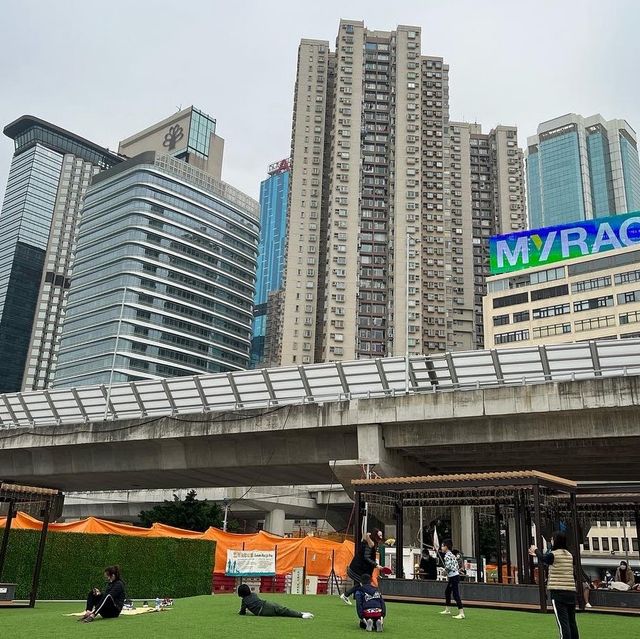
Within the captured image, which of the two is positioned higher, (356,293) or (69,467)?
(356,293)

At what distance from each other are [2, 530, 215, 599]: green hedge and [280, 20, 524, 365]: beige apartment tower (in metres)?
83.9

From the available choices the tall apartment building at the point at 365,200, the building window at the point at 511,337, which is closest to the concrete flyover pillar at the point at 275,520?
the tall apartment building at the point at 365,200

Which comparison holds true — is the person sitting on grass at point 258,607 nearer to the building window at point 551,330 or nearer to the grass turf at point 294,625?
the grass turf at point 294,625

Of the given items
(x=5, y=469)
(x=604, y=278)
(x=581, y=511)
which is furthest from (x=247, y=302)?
(x=581, y=511)

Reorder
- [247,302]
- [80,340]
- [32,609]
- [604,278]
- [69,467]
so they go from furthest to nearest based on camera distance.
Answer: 1. [247,302]
2. [80,340]
3. [604,278]
4. [69,467]
5. [32,609]

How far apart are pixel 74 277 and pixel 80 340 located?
17469mm

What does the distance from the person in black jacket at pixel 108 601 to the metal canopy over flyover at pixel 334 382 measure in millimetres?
16385

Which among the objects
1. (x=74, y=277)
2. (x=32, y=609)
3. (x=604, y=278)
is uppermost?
(x=74, y=277)

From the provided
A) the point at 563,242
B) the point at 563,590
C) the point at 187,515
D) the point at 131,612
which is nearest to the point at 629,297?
the point at 563,242

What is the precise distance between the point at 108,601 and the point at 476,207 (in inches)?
5340

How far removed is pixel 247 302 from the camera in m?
162

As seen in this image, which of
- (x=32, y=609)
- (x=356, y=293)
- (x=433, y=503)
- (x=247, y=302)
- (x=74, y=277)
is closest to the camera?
(x=32, y=609)

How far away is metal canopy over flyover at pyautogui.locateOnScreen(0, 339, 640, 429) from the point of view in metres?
28.0

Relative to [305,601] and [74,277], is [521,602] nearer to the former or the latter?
[305,601]
